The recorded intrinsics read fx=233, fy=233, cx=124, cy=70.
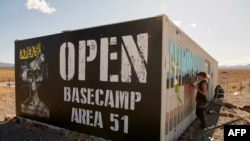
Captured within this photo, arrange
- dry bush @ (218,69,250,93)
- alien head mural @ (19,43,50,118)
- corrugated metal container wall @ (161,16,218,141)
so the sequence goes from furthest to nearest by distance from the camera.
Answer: dry bush @ (218,69,250,93) → alien head mural @ (19,43,50,118) → corrugated metal container wall @ (161,16,218,141)

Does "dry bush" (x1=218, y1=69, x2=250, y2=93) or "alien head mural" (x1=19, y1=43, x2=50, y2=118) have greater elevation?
"alien head mural" (x1=19, y1=43, x2=50, y2=118)

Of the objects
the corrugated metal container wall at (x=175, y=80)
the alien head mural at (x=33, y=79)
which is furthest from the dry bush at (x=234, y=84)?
the alien head mural at (x=33, y=79)

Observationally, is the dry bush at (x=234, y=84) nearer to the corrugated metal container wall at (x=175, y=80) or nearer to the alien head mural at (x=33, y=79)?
the corrugated metal container wall at (x=175, y=80)

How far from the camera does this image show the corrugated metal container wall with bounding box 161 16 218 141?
5.54m

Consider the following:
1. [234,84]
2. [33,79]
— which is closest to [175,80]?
[33,79]

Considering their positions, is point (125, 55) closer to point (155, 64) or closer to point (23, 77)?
point (155, 64)

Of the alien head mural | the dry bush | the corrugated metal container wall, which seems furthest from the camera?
the dry bush

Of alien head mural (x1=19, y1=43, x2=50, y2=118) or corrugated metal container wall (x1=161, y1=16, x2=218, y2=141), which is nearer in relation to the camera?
corrugated metal container wall (x1=161, y1=16, x2=218, y2=141)

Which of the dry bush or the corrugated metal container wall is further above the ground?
the corrugated metal container wall

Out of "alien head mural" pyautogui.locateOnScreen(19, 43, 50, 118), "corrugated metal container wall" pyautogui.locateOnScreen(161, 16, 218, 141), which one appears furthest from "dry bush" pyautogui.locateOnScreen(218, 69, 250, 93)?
"alien head mural" pyautogui.locateOnScreen(19, 43, 50, 118)

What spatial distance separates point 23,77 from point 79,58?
3.69 metres

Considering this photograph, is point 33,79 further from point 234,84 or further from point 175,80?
point 234,84

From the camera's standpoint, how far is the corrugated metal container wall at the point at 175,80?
5.54 metres

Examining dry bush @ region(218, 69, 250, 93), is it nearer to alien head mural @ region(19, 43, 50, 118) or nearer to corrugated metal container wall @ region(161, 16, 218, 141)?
corrugated metal container wall @ region(161, 16, 218, 141)
